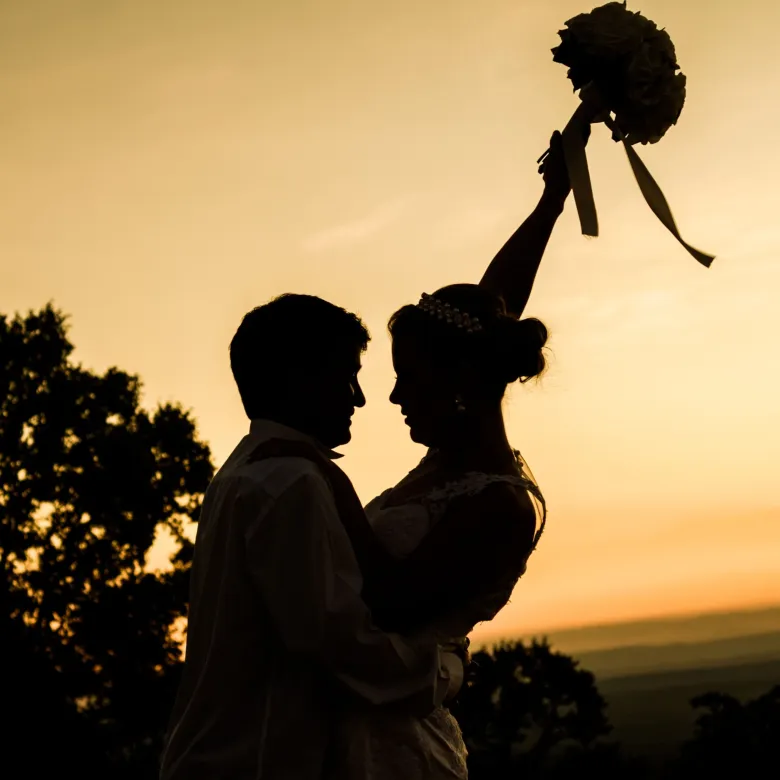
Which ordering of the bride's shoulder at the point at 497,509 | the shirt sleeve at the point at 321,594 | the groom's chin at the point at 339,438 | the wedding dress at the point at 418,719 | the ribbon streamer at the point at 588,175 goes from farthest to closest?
the ribbon streamer at the point at 588,175 → the bride's shoulder at the point at 497,509 → the groom's chin at the point at 339,438 → the wedding dress at the point at 418,719 → the shirt sleeve at the point at 321,594

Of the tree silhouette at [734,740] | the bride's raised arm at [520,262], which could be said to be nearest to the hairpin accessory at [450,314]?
the bride's raised arm at [520,262]

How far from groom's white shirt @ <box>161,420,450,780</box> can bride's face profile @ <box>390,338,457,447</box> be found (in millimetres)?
876

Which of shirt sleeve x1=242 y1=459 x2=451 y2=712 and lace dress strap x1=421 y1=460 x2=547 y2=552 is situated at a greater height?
lace dress strap x1=421 y1=460 x2=547 y2=552

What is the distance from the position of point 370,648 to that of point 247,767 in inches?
21.0

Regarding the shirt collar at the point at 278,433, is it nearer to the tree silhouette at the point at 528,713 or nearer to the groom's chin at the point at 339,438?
the groom's chin at the point at 339,438

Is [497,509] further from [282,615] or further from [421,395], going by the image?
[282,615]

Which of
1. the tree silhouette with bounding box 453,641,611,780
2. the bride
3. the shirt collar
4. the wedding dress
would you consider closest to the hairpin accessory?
the bride

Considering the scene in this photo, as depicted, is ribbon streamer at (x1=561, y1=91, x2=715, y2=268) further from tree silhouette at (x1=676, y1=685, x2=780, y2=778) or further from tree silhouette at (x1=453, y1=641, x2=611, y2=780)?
tree silhouette at (x1=453, y1=641, x2=611, y2=780)

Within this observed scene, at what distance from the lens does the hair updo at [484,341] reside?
5.03 m

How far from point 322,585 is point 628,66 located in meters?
2.64

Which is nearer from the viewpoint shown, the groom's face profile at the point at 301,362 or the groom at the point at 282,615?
the groom at the point at 282,615

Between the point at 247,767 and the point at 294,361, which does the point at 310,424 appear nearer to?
the point at 294,361

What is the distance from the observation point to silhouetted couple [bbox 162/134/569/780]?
161 inches

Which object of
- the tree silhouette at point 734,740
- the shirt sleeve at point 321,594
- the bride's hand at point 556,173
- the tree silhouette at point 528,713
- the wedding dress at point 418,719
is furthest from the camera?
the tree silhouette at point 528,713
